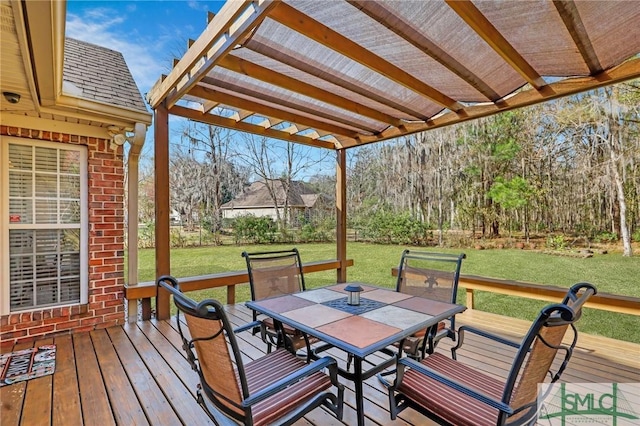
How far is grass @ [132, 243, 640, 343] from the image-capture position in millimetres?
5324

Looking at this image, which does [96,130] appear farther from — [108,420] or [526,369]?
[526,369]

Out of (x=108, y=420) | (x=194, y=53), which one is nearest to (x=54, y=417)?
(x=108, y=420)

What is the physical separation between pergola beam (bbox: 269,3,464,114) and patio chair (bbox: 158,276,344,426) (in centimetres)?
185

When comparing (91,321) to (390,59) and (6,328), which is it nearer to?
(6,328)

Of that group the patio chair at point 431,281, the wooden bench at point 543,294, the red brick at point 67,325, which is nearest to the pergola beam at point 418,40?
the patio chair at point 431,281

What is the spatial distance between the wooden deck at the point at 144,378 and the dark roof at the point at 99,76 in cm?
255

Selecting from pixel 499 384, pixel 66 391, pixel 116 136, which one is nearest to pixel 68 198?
pixel 116 136

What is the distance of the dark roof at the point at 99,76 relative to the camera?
317 cm

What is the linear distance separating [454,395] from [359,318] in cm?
69

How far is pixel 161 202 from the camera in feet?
12.6

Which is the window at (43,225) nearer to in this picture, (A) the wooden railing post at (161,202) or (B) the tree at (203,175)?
(A) the wooden railing post at (161,202)

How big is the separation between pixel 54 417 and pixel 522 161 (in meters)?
9.63

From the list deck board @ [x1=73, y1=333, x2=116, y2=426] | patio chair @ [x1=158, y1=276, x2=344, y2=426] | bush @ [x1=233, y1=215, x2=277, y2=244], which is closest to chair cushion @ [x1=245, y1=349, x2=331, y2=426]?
patio chair @ [x1=158, y1=276, x2=344, y2=426]

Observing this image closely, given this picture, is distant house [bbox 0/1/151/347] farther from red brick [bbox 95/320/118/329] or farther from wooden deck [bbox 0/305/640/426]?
wooden deck [bbox 0/305/640/426]
